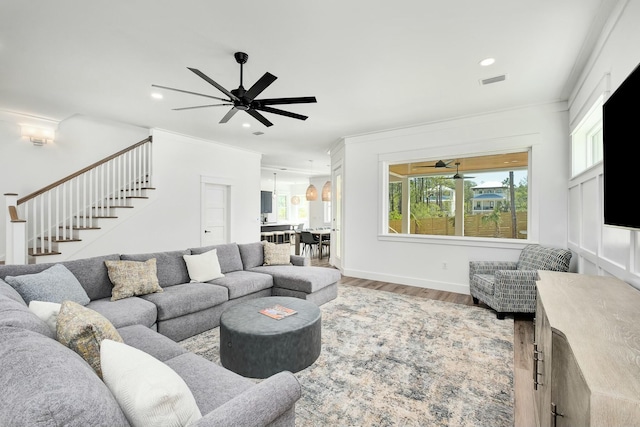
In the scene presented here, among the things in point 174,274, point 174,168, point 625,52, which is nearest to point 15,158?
point 174,168

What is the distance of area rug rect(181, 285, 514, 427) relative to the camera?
6.22 ft

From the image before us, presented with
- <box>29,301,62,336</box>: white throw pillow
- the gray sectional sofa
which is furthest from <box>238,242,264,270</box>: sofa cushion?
<box>29,301,62,336</box>: white throw pillow

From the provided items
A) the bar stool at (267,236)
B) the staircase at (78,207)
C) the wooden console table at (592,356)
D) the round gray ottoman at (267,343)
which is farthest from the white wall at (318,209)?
the wooden console table at (592,356)

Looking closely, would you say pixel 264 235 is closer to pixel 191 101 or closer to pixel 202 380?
pixel 191 101

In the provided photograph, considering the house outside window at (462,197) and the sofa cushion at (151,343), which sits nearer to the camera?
the sofa cushion at (151,343)

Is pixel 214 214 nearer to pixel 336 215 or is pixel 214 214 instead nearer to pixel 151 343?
pixel 336 215

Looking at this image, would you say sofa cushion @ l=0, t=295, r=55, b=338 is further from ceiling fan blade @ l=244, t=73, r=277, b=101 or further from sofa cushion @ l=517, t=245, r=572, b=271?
sofa cushion @ l=517, t=245, r=572, b=271

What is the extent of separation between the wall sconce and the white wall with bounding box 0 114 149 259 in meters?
0.16

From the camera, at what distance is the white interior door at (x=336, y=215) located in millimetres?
6445

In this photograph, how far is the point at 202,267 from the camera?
3572 mm

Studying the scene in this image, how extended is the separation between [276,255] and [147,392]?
11.8 feet

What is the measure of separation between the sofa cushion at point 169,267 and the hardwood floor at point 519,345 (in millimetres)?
2801

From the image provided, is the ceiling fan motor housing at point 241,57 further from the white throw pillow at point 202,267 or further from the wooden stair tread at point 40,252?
the wooden stair tread at point 40,252

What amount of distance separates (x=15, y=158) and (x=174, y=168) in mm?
2243
